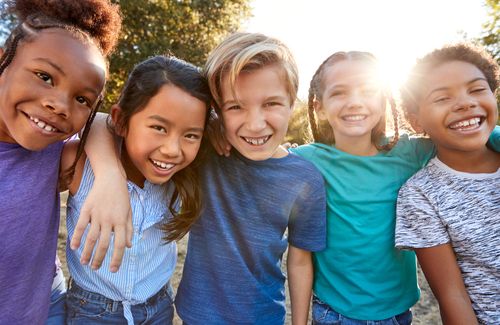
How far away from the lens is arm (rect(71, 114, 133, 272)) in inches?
43.3

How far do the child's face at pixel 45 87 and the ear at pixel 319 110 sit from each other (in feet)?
3.58

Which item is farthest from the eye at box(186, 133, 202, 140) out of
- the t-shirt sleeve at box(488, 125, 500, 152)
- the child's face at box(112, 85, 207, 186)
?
the t-shirt sleeve at box(488, 125, 500, 152)

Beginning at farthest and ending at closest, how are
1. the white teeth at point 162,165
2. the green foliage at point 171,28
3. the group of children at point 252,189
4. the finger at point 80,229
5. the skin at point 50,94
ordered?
the green foliage at point 171,28 → the white teeth at point 162,165 → the group of children at point 252,189 → the skin at point 50,94 → the finger at point 80,229

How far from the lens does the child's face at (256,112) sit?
59.6 inches

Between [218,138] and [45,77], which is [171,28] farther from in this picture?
[45,77]

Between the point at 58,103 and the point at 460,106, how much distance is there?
1.54m

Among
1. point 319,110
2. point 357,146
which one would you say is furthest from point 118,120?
point 357,146

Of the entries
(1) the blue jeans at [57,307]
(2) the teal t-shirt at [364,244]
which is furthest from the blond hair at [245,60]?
(1) the blue jeans at [57,307]

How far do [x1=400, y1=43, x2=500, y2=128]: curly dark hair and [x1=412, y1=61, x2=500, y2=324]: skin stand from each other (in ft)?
0.10

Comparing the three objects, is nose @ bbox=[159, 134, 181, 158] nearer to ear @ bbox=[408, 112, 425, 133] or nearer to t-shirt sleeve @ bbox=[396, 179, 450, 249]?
t-shirt sleeve @ bbox=[396, 179, 450, 249]

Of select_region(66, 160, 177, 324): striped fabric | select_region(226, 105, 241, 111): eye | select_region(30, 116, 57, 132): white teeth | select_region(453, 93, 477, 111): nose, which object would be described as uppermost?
select_region(453, 93, 477, 111): nose

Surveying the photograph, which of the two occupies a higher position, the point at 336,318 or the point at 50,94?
the point at 50,94

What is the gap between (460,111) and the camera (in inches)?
61.0

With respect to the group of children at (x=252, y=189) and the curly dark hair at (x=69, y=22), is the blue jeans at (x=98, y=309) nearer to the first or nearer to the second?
the group of children at (x=252, y=189)
